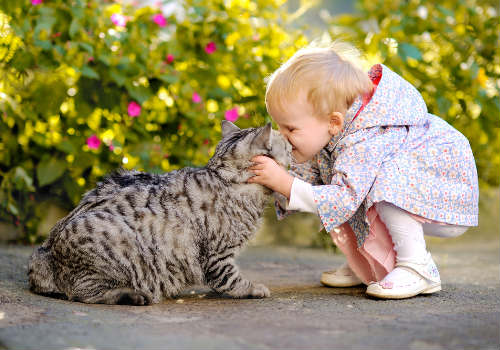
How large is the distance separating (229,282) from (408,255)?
2.74 ft

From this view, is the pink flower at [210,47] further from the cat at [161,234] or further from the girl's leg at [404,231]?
the girl's leg at [404,231]

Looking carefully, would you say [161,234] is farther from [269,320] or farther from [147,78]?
[147,78]

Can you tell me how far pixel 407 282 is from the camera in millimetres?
2445

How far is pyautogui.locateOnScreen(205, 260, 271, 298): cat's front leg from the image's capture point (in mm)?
2445

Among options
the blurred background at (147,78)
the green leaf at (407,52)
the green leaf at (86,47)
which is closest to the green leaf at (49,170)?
the blurred background at (147,78)

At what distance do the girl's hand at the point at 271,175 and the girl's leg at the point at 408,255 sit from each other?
17.3 inches

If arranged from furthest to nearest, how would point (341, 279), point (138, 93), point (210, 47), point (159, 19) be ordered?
1. point (210, 47)
2. point (159, 19)
3. point (138, 93)
4. point (341, 279)

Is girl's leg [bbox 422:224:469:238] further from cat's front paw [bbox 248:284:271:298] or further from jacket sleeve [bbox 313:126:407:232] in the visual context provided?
cat's front paw [bbox 248:284:271:298]

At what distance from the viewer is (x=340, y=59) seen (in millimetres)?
2670

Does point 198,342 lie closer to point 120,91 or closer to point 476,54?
point 120,91

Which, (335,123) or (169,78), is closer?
(335,123)

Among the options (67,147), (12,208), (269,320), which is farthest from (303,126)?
(12,208)

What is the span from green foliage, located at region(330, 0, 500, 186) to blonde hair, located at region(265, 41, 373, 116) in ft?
2.69

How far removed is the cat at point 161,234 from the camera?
231 cm
